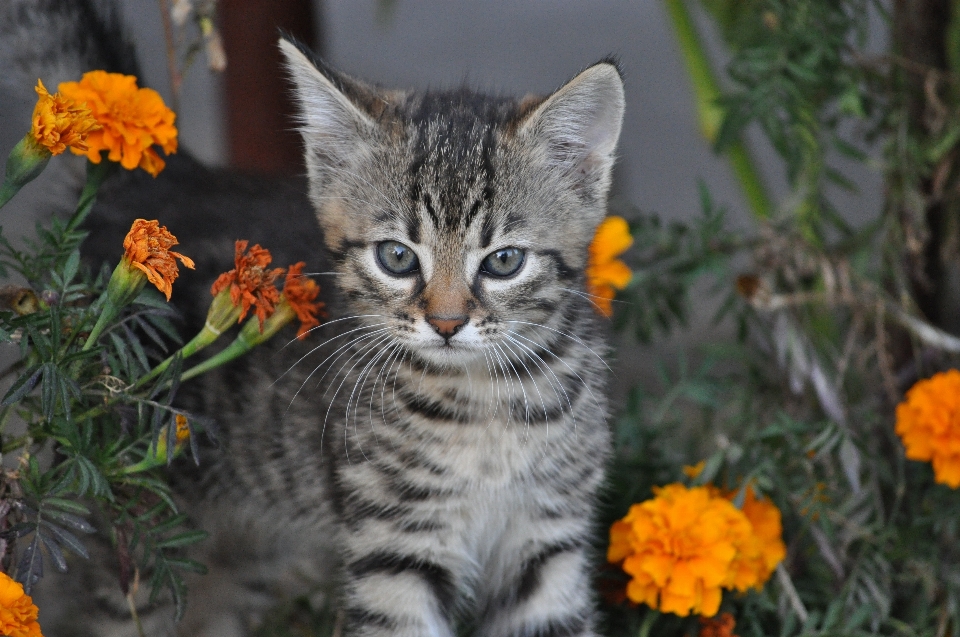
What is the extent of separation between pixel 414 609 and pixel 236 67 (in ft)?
6.11

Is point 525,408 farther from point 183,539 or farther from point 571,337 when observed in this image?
point 183,539

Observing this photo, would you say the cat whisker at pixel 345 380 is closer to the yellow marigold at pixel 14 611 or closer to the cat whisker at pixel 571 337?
the cat whisker at pixel 571 337

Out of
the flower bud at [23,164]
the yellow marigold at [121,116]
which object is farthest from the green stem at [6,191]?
the yellow marigold at [121,116]

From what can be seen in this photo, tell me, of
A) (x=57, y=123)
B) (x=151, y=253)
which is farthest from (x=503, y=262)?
(x=57, y=123)

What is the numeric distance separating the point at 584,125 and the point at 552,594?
844 mm

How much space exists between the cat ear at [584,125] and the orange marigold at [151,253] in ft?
2.04

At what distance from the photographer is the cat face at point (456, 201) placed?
164 cm

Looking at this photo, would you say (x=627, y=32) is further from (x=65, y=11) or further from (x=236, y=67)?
(x=65, y=11)

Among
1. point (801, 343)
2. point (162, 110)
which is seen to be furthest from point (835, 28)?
point (162, 110)

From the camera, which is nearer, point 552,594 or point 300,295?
point 300,295

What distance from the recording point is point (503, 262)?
1.68 metres

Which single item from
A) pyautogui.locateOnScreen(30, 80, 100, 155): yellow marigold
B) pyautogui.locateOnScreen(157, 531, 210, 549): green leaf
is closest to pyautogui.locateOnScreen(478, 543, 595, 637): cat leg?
pyautogui.locateOnScreen(157, 531, 210, 549): green leaf

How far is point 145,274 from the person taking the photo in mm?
1406

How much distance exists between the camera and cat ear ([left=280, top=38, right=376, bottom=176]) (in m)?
1.66
